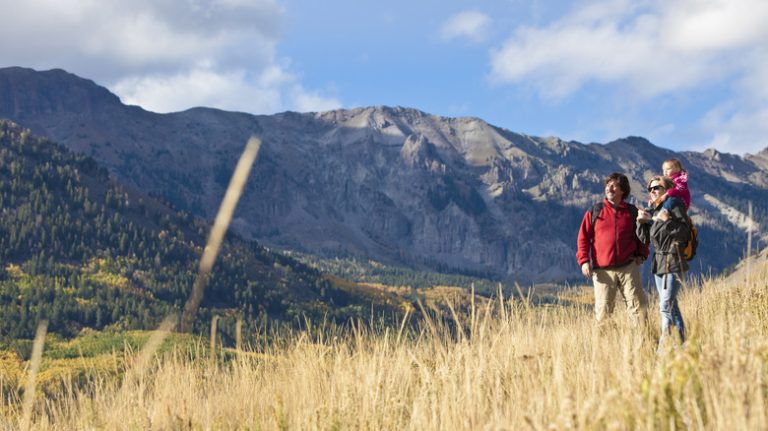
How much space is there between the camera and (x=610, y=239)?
29.8ft

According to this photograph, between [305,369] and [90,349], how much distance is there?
120113 mm

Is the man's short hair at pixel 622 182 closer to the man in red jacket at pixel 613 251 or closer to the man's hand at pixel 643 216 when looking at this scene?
the man in red jacket at pixel 613 251

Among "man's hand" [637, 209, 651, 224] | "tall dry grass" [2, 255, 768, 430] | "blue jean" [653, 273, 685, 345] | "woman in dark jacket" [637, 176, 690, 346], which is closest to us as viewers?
"tall dry grass" [2, 255, 768, 430]

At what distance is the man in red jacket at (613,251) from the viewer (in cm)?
882

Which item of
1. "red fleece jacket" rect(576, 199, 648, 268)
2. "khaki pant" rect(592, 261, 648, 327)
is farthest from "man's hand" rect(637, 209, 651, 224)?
"khaki pant" rect(592, 261, 648, 327)

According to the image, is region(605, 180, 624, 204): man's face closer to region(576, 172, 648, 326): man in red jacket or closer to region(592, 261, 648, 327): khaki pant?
region(576, 172, 648, 326): man in red jacket

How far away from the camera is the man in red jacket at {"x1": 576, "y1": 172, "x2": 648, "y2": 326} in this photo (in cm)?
882

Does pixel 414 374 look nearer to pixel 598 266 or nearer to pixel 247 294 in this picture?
pixel 598 266

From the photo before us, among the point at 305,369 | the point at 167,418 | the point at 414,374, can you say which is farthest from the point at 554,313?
the point at 167,418

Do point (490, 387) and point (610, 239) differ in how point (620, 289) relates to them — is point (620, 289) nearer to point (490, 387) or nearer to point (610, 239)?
point (610, 239)

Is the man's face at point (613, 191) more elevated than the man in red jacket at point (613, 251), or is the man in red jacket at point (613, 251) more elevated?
the man's face at point (613, 191)

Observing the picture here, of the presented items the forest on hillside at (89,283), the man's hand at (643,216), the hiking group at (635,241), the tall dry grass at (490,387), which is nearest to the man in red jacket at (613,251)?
the hiking group at (635,241)

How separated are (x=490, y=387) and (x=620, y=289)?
192 inches

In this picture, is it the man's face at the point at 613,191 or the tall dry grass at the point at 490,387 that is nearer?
the tall dry grass at the point at 490,387
